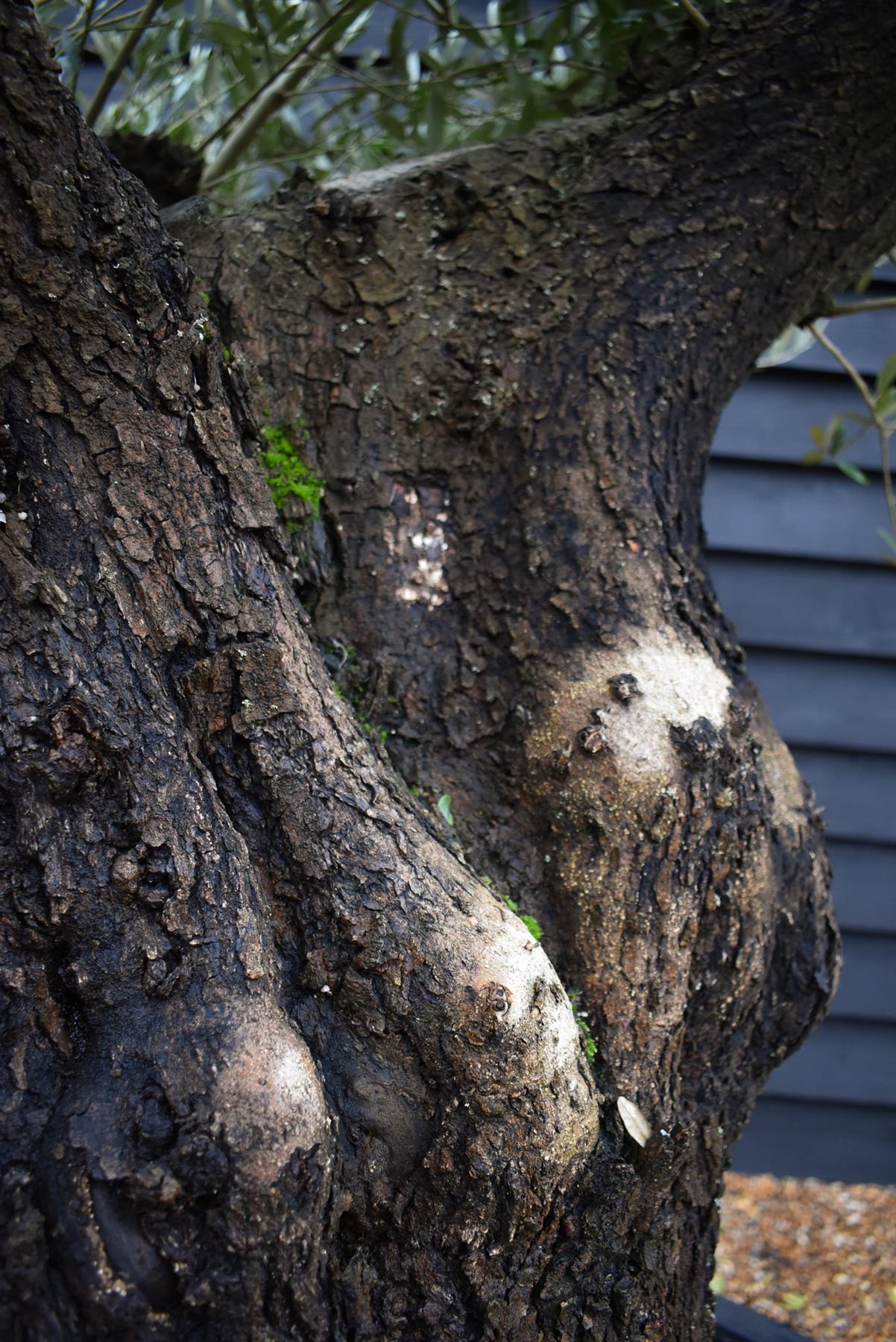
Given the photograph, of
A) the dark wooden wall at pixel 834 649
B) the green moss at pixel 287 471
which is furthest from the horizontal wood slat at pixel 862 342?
the green moss at pixel 287 471

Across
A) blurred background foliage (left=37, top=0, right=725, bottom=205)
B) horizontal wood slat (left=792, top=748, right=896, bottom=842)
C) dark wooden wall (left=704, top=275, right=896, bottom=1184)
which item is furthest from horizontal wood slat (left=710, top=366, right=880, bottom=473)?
blurred background foliage (left=37, top=0, right=725, bottom=205)

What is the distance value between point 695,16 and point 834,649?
1.79 metres

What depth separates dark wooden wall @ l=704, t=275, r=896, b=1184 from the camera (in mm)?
2531

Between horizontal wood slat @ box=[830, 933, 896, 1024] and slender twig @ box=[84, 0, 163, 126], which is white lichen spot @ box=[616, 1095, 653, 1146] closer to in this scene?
slender twig @ box=[84, 0, 163, 126]

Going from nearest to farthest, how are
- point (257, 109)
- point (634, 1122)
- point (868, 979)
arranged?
point (634, 1122) → point (257, 109) → point (868, 979)

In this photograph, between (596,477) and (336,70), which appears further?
(336,70)

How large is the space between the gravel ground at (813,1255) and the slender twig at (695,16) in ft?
7.89

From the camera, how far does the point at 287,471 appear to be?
112 cm

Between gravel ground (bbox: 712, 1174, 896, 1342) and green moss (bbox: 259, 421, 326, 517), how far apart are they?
206cm

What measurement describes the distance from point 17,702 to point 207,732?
172 mm

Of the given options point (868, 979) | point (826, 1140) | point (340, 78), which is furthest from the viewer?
point (826, 1140)

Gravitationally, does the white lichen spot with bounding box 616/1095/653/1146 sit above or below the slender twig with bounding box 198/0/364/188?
below

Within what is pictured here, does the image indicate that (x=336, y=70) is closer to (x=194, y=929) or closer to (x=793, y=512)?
(x=194, y=929)

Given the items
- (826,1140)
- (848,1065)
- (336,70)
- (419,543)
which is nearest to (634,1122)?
(419,543)
